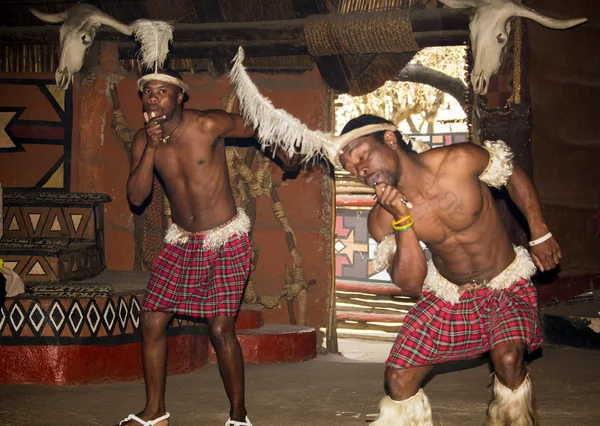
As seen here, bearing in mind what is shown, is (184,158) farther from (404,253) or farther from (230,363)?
(404,253)

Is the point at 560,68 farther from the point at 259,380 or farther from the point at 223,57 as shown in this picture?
the point at 259,380

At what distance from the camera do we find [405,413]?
3475 millimetres

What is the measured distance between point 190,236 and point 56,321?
151 centimetres

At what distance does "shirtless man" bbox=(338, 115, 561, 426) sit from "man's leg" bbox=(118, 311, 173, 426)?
1192mm

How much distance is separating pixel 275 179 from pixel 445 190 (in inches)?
136

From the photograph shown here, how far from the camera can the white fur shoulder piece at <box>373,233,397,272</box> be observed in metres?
3.73

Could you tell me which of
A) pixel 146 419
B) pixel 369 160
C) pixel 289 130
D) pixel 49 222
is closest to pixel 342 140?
pixel 369 160

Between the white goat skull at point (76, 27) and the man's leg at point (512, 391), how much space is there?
4159 mm

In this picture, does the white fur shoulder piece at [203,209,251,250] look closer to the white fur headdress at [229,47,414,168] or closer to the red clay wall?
the white fur headdress at [229,47,414,168]

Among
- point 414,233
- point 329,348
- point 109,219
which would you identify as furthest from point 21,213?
point 414,233

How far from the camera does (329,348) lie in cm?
689

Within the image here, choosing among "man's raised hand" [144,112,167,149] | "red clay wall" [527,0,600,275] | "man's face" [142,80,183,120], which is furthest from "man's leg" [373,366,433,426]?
"red clay wall" [527,0,600,275]

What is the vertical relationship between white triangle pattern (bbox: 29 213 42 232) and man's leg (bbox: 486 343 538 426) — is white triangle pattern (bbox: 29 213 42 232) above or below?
above

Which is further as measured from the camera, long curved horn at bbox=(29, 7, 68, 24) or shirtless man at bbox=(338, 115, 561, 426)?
long curved horn at bbox=(29, 7, 68, 24)
